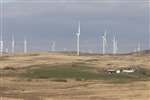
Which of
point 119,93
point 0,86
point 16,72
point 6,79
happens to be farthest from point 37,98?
point 16,72

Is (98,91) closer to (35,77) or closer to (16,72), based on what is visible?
(35,77)

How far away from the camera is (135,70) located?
91438 mm

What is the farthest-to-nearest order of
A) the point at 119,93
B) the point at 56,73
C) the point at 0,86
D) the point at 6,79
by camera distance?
the point at 56,73
the point at 6,79
the point at 0,86
the point at 119,93

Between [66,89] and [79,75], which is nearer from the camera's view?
[66,89]

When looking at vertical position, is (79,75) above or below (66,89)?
above

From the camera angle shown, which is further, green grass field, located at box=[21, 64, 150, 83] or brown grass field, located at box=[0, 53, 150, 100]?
green grass field, located at box=[21, 64, 150, 83]

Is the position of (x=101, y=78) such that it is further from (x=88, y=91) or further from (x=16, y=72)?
(x=88, y=91)

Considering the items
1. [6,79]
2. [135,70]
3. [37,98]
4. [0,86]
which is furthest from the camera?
[135,70]

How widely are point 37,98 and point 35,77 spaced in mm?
33215

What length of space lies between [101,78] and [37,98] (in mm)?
33367

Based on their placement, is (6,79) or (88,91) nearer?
(88,91)

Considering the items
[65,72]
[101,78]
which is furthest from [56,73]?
[101,78]

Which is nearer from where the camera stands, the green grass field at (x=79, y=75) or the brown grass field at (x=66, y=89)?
the brown grass field at (x=66, y=89)

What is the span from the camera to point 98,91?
192 ft
